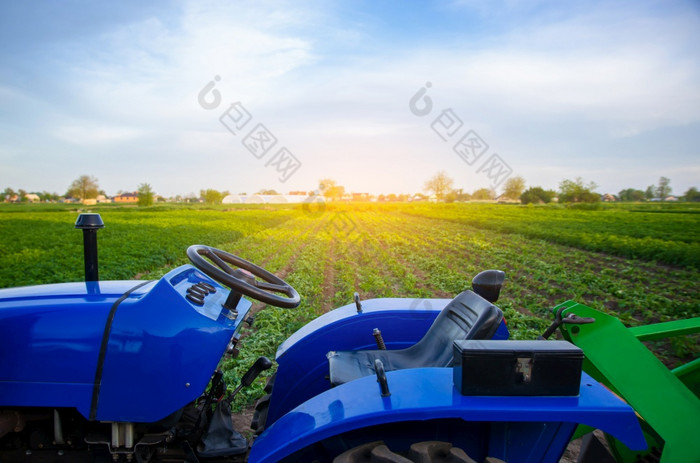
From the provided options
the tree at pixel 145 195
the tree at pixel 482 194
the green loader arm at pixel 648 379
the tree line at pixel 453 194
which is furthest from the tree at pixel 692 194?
the tree at pixel 145 195

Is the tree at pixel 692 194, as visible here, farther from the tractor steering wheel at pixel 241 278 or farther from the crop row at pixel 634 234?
the tractor steering wheel at pixel 241 278

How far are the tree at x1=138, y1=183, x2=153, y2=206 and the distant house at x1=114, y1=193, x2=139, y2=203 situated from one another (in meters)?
2.17

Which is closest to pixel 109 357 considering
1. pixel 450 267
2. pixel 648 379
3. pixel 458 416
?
pixel 458 416

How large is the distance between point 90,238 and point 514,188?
191 feet

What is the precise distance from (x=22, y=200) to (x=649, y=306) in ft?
158

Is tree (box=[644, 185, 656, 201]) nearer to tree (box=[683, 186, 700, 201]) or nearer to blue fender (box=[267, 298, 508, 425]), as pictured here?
tree (box=[683, 186, 700, 201])

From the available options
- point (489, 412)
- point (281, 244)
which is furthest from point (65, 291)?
point (281, 244)

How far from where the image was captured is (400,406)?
130cm

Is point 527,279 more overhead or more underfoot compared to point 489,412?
more underfoot

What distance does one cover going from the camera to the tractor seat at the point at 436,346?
181 cm

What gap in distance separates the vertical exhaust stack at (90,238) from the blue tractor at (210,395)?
188mm

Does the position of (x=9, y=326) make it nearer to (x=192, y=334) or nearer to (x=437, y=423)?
(x=192, y=334)

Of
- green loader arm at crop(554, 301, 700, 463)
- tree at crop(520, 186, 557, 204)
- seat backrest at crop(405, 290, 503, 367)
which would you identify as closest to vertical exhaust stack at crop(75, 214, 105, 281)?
seat backrest at crop(405, 290, 503, 367)

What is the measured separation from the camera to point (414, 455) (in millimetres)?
1299
